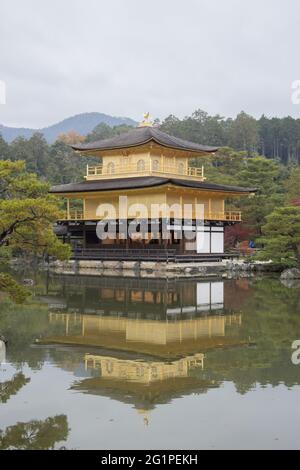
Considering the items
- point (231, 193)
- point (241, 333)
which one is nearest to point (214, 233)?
point (231, 193)

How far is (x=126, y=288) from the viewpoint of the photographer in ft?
81.9

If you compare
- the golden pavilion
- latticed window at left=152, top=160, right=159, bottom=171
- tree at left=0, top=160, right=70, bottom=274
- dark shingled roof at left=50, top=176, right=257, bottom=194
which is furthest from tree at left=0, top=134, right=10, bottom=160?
tree at left=0, top=160, right=70, bottom=274

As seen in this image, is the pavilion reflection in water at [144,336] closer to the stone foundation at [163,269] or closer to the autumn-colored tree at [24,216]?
the autumn-colored tree at [24,216]

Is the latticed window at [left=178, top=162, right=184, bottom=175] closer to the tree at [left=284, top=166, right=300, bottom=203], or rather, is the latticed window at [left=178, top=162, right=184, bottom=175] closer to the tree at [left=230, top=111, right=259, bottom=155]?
the tree at [left=284, top=166, right=300, bottom=203]

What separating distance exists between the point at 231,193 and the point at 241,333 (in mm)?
22240

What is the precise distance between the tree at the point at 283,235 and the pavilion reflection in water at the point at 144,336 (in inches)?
238

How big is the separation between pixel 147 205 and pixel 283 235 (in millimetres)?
8272

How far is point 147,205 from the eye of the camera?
33.9 m

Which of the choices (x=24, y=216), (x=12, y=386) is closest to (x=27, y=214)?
(x=24, y=216)

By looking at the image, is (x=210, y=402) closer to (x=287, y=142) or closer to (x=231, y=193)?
(x=231, y=193)

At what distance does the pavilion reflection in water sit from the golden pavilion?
9553mm

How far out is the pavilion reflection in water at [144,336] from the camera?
31.1 feet

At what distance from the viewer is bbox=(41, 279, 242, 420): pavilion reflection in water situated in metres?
9.48

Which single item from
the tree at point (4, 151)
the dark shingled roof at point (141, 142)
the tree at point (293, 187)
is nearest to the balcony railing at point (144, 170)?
the dark shingled roof at point (141, 142)
